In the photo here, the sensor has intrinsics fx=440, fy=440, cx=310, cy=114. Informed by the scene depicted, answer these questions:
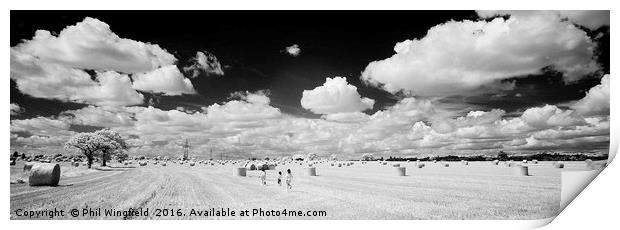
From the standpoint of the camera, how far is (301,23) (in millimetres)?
19359

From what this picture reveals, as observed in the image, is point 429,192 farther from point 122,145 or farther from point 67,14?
point 122,145

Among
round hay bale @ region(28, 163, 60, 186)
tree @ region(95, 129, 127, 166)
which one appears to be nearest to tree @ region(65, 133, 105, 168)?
tree @ region(95, 129, 127, 166)

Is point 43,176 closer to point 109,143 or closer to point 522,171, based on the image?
point 522,171

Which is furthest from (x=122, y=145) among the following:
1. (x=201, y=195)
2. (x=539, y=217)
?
(x=539, y=217)

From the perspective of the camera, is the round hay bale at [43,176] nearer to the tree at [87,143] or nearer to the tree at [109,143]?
the tree at [87,143]

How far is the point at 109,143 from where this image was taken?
65500 millimetres

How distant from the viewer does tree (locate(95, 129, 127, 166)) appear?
215 feet

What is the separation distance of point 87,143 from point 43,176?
4121 centimetres

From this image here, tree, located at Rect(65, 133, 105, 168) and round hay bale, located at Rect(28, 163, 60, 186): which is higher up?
tree, located at Rect(65, 133, 105, 168)

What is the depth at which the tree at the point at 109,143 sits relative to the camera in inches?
2576

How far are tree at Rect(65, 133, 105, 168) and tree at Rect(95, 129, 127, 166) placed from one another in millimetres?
692

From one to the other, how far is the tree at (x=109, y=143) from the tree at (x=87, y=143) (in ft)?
2.27

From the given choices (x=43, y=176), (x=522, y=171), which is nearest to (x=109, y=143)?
(x=43, y=176)

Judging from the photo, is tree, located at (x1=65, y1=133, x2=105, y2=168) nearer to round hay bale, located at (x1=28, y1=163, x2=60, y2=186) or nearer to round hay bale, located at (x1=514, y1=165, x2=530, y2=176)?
round hay bale, located at (x1=28, y1=163, x2=60, y2=186)
